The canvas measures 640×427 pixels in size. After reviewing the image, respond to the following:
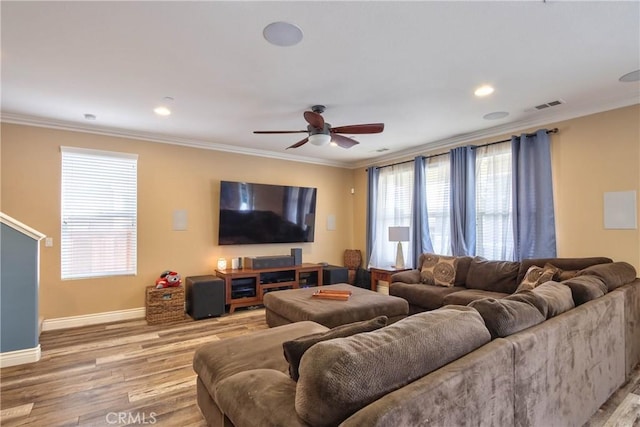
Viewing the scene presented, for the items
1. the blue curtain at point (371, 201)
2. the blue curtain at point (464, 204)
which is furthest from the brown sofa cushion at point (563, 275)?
the blue curtain at point (371, 201)

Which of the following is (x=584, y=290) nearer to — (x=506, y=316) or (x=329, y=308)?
(x=506, y=316)

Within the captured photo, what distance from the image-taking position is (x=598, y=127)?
11.8 feet

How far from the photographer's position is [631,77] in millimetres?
2875

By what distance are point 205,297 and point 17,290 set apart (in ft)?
6.36

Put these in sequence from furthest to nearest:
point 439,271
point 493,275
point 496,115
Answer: point 439,271, point 493,275, point 496,115

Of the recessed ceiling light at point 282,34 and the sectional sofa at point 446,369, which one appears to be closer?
the sectional sofa at point 446,369

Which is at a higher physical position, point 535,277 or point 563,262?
point 563,262

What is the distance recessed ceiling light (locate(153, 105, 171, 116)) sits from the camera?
141 inches

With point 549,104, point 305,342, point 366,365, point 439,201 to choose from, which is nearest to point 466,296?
point 439,201

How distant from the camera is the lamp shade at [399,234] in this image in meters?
5.29

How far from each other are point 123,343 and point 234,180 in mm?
2797

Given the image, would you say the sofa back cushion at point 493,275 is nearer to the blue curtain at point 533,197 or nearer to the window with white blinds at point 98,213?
the blue curtain at point 533,197

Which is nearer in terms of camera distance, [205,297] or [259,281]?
[205,297]

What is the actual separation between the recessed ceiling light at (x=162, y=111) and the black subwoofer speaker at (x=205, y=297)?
7.17 ft
